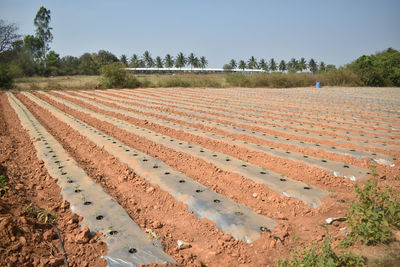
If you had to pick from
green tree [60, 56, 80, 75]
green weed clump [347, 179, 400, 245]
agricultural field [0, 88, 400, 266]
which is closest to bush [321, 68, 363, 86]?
agricultural field [0, 88, 400, 266]

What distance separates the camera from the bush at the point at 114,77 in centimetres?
1862

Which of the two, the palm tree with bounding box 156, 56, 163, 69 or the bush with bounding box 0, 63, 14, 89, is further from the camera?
the palm tree with bounding box 156, 56, 163, 69

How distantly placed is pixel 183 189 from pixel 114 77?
17.8 metres

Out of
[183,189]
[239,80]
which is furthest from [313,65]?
[183,189]

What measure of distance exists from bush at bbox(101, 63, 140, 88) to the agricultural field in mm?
13276

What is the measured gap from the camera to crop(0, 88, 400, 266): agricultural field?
1.93m

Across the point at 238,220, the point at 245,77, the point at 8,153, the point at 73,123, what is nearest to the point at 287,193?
the point at 238,220

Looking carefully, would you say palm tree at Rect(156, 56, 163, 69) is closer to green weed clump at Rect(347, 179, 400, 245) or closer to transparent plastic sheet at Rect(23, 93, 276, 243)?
transparent plastic sheet at Rect(23, 93, 276, 243)

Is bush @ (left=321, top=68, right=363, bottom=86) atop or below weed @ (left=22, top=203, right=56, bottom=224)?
atop

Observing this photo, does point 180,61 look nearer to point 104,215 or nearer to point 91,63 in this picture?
point 91,63

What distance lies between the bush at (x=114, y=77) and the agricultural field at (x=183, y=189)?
13276 mm

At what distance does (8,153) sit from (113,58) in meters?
54.4

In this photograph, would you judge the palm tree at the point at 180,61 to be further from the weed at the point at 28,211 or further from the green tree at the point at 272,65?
the weed at the point at 28,211

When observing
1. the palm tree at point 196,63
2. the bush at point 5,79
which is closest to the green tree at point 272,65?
the palm tree at point 196,63
